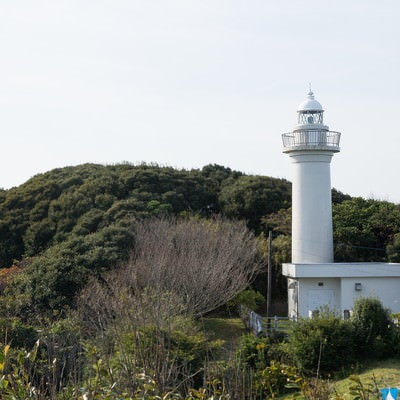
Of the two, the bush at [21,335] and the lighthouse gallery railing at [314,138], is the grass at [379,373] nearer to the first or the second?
the bush at [21,335]

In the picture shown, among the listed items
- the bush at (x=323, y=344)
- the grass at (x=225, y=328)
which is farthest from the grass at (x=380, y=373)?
the grass at (x=225, y=328)

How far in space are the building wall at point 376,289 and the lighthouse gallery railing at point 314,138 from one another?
4.38m

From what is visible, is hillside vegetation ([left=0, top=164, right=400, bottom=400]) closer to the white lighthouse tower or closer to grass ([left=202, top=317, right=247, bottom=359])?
grass ([left=202, top=317, right=247, bottom=359])

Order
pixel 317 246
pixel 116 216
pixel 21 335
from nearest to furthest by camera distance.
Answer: pixel 21 335 → pixel 317 246 → pixel 116 216

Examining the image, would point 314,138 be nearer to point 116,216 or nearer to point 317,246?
point 317,246

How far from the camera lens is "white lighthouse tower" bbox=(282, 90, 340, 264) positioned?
2177cm

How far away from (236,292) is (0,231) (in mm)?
12501

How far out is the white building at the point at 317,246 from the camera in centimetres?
2081

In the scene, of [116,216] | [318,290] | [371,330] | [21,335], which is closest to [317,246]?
A: [318,290]

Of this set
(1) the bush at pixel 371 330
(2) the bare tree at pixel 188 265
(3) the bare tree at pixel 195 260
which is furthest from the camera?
(3) the bare tree at pixel 195 260

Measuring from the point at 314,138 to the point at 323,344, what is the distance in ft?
28.7

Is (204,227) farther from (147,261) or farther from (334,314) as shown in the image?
(334,314)

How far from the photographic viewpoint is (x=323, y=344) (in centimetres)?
Result: 1475

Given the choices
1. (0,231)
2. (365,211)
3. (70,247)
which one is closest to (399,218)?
(365,211)
